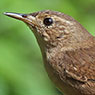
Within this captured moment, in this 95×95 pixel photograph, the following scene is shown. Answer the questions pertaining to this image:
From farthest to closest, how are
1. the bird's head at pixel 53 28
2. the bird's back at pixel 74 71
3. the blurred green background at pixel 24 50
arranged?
the blurred green background at pixel 24 50, the bird's head at pixel 53 28, the bird's back at pixel 74 71

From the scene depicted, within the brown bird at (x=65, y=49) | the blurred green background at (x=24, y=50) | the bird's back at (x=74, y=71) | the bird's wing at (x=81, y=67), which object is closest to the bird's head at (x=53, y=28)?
the brown bird at (x=65, y=49)

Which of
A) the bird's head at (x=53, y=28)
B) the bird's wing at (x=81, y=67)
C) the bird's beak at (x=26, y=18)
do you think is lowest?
the bird's wing at (x=81, y=67)

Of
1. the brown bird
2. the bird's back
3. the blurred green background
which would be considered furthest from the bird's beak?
the blurred green background

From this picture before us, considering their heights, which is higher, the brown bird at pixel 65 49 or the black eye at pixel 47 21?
the black eye at pixel 47 21

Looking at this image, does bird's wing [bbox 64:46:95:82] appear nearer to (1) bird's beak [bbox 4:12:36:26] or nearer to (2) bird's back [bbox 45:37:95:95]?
(2) bird's back [bbox 45:37:95:95]

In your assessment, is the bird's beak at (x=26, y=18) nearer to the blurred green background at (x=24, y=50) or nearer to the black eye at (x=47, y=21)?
the black eye at (x=47, y=21)

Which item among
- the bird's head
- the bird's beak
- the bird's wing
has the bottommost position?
the bird's wing

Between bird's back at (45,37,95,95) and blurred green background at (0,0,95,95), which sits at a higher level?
blurred green background at (0,0,95,95)

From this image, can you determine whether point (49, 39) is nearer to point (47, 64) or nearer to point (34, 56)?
point (47, 64)
